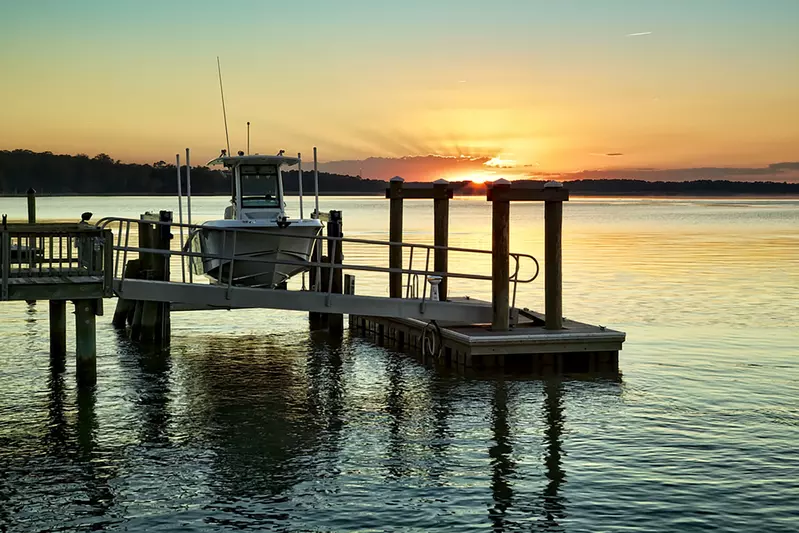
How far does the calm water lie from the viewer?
1152 cm

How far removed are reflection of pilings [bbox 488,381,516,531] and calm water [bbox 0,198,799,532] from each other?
0.04m

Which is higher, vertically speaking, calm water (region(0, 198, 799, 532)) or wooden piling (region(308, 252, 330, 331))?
wooden piling (region(308, 252, 330, 331))

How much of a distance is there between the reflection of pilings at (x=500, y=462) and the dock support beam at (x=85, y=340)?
669 cm

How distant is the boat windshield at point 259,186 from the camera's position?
24.2m

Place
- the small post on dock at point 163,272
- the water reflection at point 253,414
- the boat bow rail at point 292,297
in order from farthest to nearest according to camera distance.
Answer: the small post on dock at point 163,272 → the boat bow rail at point 292,297 → the water reflection at point 253,414

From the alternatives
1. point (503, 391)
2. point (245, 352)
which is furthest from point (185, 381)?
point (503, 391)

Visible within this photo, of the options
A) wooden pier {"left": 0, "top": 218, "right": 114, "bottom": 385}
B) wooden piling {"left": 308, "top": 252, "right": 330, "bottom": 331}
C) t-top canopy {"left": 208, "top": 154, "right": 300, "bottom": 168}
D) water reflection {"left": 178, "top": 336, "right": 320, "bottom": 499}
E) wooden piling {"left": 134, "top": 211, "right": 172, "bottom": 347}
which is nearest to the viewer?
water reflection {"left": 178, "top": 336, "right": 320, "bottom": 499}

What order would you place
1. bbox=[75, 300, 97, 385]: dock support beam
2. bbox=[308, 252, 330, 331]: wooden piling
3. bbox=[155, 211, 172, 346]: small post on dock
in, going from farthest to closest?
1. bbox=[308, 252, 330, 331]: wooden piling
2. bbox=[155, 211, 172, 346]: small post on dock
3. bbox=[75, 300, 97, 385]: dock support beam

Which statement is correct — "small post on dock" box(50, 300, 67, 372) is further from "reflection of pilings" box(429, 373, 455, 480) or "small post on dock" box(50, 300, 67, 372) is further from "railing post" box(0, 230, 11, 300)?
"reflection of pilings" box(429, 373, 455, 480)

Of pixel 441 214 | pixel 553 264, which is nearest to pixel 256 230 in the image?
pixel 441 214

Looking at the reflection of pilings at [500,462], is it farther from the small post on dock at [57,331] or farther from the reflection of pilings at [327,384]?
the small post on dock at [57,331]

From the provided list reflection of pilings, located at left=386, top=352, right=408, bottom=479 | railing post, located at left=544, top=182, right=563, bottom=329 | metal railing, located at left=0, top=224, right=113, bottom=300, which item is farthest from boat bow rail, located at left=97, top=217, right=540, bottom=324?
reflection of pilings, located at left=386, top=352, right=408, bottom=479

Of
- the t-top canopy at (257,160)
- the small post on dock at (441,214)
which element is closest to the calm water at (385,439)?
the small post on dock at (441,214)

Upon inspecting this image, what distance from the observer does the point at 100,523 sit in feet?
36.3
